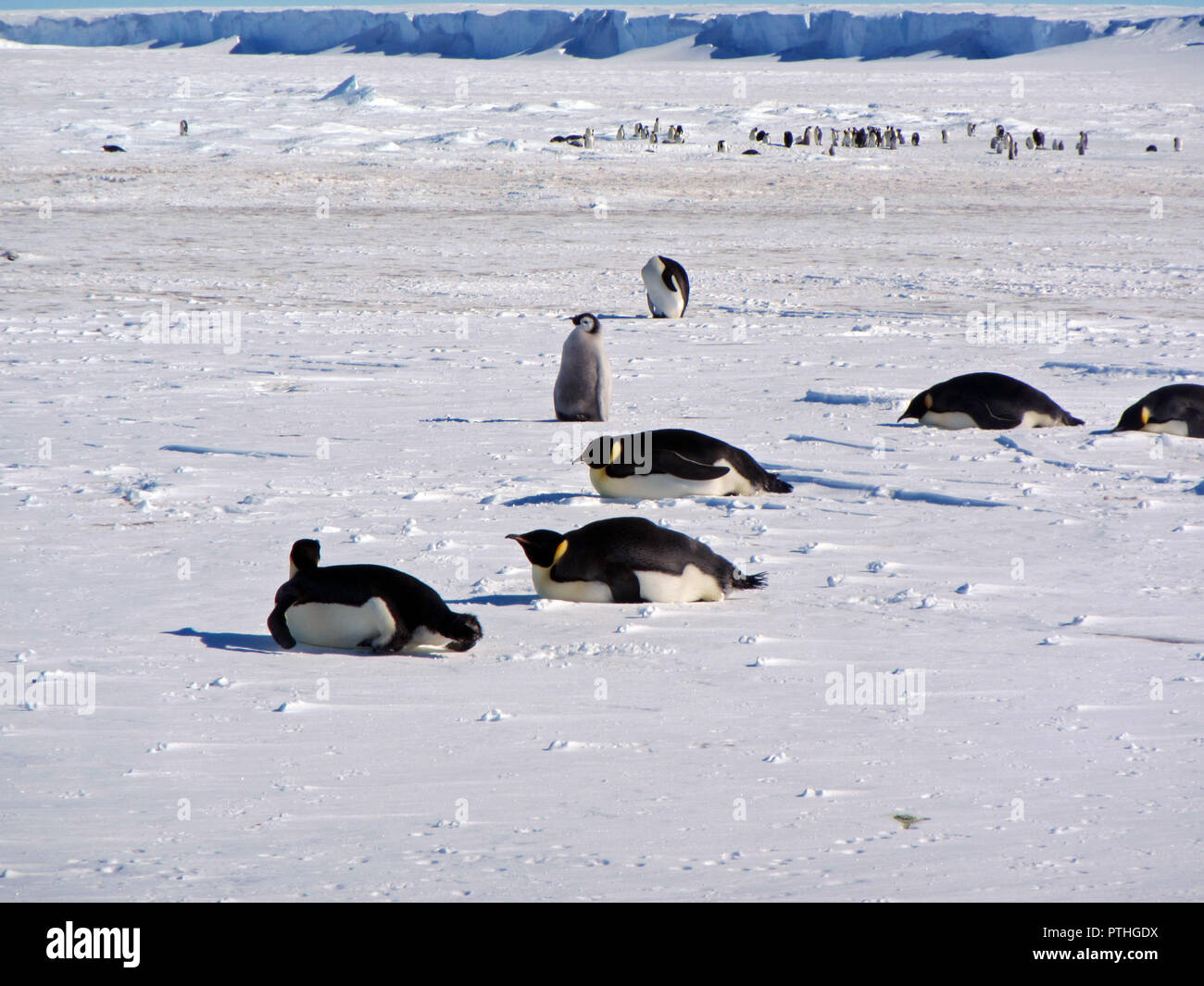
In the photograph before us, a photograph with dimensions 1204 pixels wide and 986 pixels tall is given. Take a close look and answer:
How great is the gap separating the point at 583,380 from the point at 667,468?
1.85 m

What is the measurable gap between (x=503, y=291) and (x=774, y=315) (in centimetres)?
258

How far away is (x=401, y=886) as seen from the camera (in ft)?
7.21

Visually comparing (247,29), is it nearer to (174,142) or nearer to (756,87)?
(756,87)

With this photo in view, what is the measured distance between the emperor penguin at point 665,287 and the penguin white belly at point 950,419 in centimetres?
418

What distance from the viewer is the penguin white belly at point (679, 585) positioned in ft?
13.0

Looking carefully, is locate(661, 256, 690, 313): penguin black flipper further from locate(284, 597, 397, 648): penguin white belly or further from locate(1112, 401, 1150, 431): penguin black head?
locate(284, 597, 397, 648): penguin white belly

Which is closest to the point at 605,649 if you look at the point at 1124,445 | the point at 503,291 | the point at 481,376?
the point at 1124,445

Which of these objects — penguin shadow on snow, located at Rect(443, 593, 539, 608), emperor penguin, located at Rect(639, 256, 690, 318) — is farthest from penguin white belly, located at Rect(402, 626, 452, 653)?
emperor penguin, located at Rect(639, 256, 690, 318)

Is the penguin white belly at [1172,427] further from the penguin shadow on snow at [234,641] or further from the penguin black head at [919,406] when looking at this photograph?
the penguin shadow on snow at [234,641]

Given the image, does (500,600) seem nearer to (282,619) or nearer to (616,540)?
(616,540)

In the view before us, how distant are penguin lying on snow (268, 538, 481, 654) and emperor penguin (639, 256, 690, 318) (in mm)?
7632

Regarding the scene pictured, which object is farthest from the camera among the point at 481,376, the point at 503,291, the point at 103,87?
the point at 103,87

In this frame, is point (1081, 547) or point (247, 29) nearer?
point (1081, 547)

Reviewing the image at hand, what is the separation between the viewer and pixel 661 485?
5316 mm
